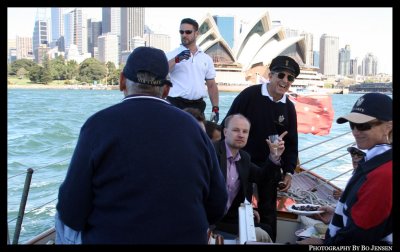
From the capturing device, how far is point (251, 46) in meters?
49.2

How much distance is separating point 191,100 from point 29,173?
1.62m

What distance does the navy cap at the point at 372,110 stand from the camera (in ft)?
6.89

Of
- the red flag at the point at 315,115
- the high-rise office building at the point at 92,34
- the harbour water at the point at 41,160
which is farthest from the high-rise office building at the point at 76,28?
the red flag at the point at 315,115

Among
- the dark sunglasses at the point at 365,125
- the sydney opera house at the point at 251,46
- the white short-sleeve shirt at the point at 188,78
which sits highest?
the sydney opera house at the point at 251,46

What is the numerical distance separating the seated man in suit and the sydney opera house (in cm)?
3939

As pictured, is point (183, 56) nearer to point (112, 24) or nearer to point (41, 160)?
point (41, 160)

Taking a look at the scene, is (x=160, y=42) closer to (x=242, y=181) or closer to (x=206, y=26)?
(x=206, y=26)

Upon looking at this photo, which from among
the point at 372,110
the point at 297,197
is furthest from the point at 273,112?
the point at 372,110

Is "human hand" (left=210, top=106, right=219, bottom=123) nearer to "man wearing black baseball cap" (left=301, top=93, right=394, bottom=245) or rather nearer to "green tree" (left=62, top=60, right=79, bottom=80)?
"man wearing black baseball cap" (left=301, top=93, right=394, bottom=245)

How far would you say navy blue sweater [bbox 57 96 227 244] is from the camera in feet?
5.39

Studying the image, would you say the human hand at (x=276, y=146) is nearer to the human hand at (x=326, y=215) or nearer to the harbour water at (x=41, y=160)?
the human hand at (x=326, y=215)

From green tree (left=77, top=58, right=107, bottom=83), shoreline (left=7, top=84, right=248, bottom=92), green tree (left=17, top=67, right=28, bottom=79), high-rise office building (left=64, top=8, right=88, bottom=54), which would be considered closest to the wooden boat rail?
shoreline (left=7, top=84, right=248, bottom=92)

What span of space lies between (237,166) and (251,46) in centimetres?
4698

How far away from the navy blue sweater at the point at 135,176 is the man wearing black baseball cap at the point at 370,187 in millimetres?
662
